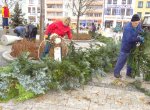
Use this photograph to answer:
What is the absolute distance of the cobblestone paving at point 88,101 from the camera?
203 inches

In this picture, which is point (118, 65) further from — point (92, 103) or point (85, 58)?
point (92, 103)

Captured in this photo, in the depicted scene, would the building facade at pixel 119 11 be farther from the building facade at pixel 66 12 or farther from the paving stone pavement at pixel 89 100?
the paving stone pavement at pixel 89 100

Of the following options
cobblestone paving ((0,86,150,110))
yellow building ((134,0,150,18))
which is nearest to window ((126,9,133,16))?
yellow building ((134,0,150,18))

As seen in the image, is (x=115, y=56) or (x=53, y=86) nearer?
(x=53, y=86)

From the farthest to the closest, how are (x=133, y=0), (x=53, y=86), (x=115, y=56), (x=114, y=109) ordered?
(x=133, y=0) < (x=115, y=56) < (x=53, y=86) < (x=114, y=109)

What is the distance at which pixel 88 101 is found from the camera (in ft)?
18.1

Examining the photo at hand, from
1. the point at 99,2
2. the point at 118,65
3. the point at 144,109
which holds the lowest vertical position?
the point at 144,109

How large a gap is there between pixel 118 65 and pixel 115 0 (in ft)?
238

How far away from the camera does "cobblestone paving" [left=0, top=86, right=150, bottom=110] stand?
203 inches

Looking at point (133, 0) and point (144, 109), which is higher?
point (133, 0)

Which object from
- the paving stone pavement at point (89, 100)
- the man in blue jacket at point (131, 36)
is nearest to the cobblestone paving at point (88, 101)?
the paving stone pavement at point (89, 100)

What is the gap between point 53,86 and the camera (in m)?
5.82

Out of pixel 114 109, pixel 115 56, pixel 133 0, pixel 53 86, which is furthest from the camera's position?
pixel 133 0

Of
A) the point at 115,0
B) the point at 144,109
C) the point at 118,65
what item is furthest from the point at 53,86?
the point at 115,0
